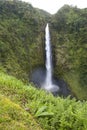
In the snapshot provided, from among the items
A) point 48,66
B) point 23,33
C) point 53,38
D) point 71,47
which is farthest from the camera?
point 53,38

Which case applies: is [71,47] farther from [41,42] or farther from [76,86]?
[76,86]

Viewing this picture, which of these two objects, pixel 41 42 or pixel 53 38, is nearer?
pixel 41 42

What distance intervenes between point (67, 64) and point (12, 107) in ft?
186

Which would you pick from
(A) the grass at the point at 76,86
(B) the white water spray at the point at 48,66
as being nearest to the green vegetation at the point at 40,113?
(A) the grass at the point at 76,86

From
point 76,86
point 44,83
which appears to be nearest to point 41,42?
point 44,83

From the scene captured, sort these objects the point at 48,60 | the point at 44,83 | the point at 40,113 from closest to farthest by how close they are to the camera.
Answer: the point at 40,113 → the point at 44,83 → the point at 48,60

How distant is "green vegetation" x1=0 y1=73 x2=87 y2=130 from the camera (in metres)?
9.14

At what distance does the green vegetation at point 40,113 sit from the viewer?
9.14m

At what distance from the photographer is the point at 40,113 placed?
9977 mm

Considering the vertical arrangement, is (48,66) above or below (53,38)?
below

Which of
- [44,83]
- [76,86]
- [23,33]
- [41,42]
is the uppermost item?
[23,33]

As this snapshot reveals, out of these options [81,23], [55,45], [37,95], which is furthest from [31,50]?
[37,95]

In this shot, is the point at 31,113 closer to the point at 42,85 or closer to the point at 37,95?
the point at 37,95

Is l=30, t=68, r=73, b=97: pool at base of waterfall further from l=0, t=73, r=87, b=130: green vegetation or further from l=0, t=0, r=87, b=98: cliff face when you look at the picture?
l=0, t=73, r=87, b=130: green vegetation
